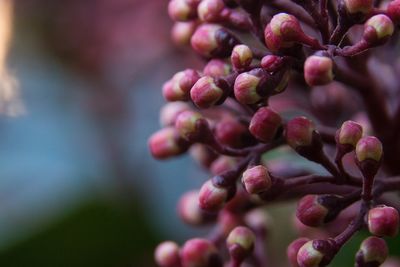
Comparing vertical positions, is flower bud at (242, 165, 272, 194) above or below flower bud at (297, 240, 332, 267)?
above

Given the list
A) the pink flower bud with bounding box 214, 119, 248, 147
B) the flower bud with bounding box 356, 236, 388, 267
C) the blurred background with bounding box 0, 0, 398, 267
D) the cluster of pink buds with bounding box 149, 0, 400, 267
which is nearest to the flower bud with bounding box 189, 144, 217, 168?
the cluster of pink buds with bounding box 149, 0, 400, 267

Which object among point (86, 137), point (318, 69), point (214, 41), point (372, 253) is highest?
point (86, 137)

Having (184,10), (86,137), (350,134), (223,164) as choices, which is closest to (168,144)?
(223,164)

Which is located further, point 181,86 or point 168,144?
point 168,144

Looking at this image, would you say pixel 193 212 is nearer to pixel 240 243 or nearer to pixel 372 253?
pixel 240 243

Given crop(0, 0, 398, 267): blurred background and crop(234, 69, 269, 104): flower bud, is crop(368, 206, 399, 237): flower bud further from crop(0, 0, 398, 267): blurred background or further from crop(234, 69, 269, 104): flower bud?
crop(0, 0, 398, 267): blurred background
